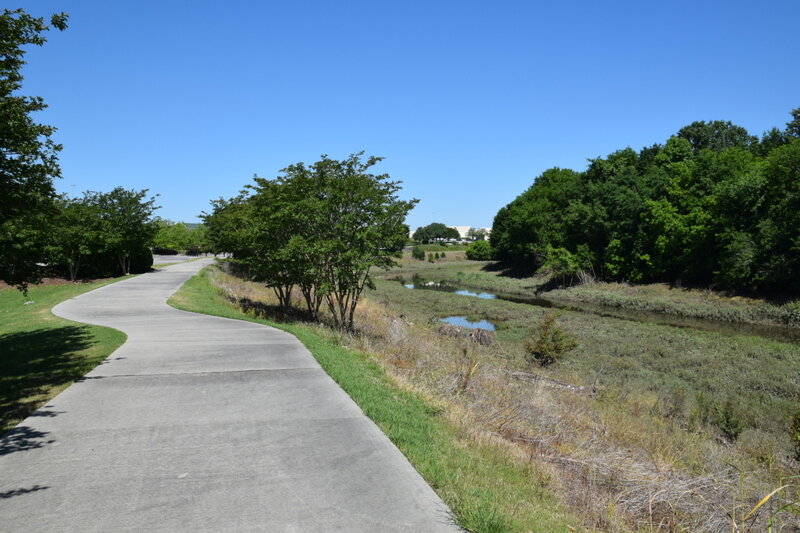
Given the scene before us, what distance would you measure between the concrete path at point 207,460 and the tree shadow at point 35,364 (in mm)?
364

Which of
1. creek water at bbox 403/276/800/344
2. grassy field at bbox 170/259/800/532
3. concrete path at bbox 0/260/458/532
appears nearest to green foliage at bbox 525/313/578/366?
grassy field at bbox 170/259/800/532

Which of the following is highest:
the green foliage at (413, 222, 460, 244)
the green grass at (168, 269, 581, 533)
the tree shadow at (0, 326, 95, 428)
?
the green foliage at (413, 222, 460, 244)

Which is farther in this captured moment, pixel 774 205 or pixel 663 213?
pixel 663 213

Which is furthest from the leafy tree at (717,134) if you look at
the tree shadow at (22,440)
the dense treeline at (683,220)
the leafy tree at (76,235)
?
the tree shadow at (22,440)

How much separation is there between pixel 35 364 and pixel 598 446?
1011 centimetres

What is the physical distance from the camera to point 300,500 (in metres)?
4.16

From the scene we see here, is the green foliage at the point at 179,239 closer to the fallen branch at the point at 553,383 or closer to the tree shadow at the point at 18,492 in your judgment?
the fallen branch at the point at 553,383

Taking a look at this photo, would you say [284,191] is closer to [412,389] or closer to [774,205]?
[412,389]

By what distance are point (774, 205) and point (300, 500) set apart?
38.8m

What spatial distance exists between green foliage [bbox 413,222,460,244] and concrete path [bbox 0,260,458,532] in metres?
164

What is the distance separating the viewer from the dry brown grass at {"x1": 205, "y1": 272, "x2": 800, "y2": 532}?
4.89 m

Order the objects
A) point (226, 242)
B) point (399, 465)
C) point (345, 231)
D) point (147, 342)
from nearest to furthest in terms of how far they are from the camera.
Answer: point (399, 465), point (147, 342), point (345, 231), point (226, 242)

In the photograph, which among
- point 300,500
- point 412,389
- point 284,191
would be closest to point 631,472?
point 412,389

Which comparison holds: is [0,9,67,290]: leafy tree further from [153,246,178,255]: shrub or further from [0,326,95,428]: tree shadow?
[153,246,178,255]: shrub
